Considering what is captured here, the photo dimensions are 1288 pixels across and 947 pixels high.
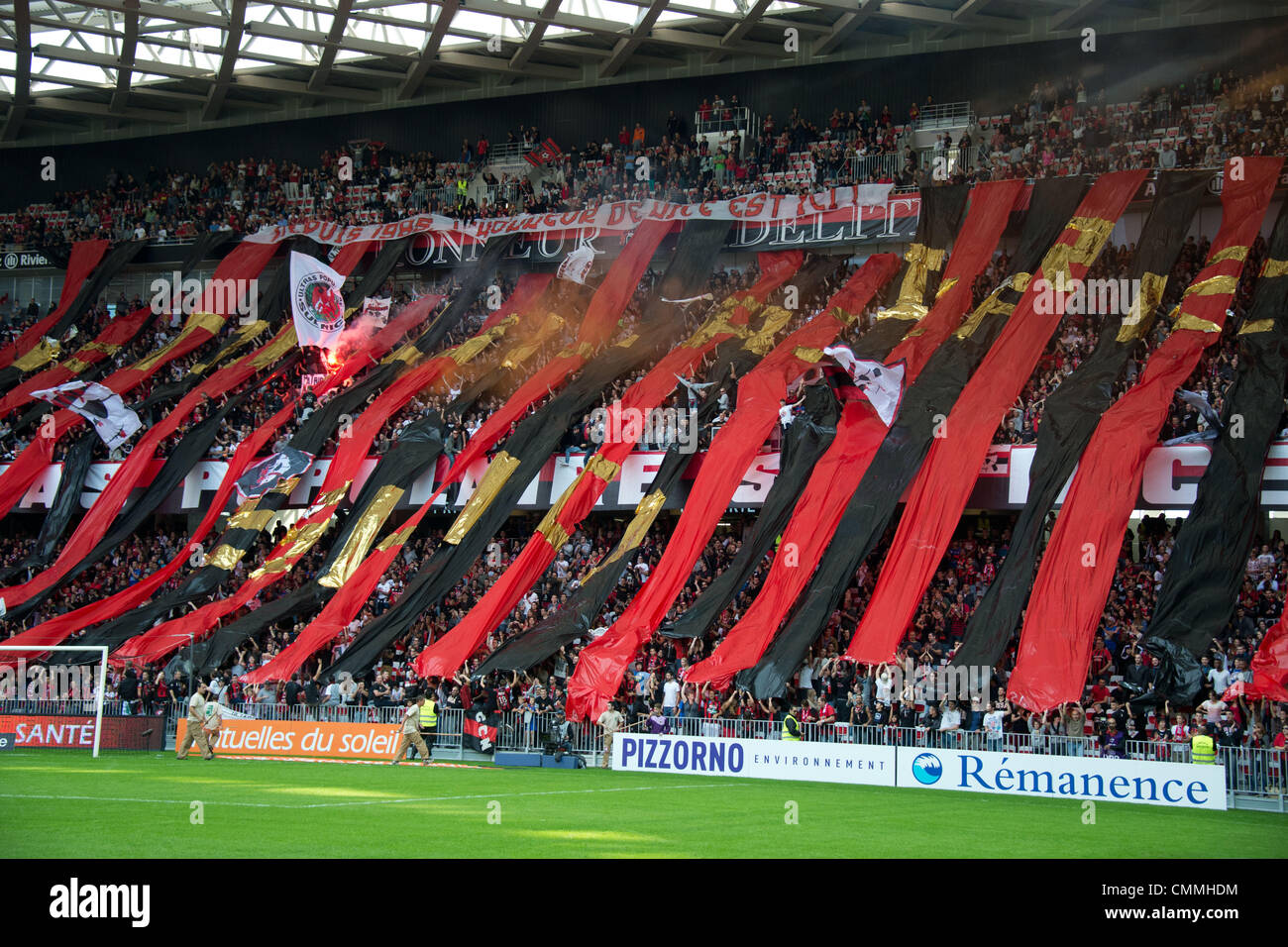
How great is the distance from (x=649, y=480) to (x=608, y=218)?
12.7 meters

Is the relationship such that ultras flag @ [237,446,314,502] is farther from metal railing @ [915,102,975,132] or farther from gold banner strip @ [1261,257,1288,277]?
gold banner strip @ [1261,257,1288,277]

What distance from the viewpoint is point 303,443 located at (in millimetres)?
40875

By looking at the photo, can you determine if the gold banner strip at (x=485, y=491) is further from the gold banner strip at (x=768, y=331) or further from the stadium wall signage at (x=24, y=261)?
the stadium wall signage at (x=24, y=261)

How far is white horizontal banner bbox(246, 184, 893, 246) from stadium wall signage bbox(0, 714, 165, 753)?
22572 millimetres

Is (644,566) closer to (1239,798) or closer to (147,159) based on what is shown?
(1239,798)

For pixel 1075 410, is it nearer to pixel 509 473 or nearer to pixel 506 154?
pixel 509 473

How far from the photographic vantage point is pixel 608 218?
4506 centimetres

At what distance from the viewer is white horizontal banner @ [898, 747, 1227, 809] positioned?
2116 centimetres

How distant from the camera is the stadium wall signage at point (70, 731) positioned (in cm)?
2934

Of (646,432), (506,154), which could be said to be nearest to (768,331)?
(646,432)

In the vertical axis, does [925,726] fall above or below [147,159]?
below

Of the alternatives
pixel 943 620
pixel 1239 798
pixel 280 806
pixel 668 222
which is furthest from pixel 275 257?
pixel 1239 798

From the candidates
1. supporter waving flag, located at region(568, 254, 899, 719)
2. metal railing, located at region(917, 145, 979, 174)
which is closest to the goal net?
supporter waving flag, located at region(568, 254, 899, 719)

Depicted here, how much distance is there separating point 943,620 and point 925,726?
186 inches
